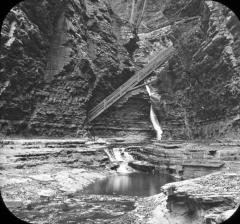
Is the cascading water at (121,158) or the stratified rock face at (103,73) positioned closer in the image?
the cascading water at (121,158)

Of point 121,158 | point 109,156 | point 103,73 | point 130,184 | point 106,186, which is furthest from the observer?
point 103,73

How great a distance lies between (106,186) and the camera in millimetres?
17391

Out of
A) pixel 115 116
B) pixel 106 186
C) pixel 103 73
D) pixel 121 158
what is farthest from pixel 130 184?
pixel 103 73

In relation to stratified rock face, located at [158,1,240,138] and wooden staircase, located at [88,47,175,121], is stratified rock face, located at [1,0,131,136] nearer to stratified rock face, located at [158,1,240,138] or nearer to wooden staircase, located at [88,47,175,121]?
wooden staircase, located at [88,47,175,121]

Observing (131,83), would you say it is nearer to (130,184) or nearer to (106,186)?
(130,184)

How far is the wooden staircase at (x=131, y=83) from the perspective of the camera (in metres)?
33.4

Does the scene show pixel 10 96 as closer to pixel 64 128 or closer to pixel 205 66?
pixel 64 128

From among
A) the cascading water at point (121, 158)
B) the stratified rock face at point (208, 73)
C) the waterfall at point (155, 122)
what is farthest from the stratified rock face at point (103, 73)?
the cascading water at point (121, 158)

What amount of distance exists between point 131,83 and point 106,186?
66.4ft

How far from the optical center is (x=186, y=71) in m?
33.5

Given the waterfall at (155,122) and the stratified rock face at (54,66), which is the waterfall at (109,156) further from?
the waterfall at (155,122)

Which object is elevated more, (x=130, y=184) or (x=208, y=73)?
(x=208, y=73)

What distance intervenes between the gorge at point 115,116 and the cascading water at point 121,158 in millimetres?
97

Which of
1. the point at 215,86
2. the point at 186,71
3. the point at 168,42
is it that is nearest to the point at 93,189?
the point at 215,86
